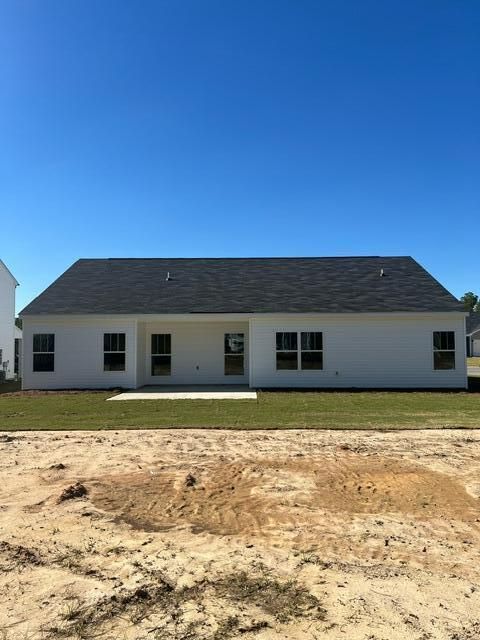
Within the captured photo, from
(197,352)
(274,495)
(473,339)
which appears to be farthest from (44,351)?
(473,339)

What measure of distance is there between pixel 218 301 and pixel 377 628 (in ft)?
59.2

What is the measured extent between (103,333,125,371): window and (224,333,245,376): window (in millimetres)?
4297

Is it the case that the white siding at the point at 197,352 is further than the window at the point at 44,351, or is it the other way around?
the white siding at the point at 197,352

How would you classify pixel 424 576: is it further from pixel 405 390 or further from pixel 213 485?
pixel 405 390

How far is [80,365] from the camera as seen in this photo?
791 inches

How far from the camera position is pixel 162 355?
21.6 metres

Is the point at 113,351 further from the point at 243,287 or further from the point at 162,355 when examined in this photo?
the point at 243,287

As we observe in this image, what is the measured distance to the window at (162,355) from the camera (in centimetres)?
2156

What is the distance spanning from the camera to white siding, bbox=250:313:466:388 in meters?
19.9

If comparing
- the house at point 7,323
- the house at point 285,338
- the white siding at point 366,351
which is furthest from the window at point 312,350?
the house at point 7,323

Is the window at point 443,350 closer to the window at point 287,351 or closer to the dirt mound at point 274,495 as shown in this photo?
the window at point 287,351

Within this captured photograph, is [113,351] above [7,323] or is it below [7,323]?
below

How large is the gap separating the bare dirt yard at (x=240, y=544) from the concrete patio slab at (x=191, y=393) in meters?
7.93

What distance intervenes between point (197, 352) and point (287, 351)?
3.93 m
